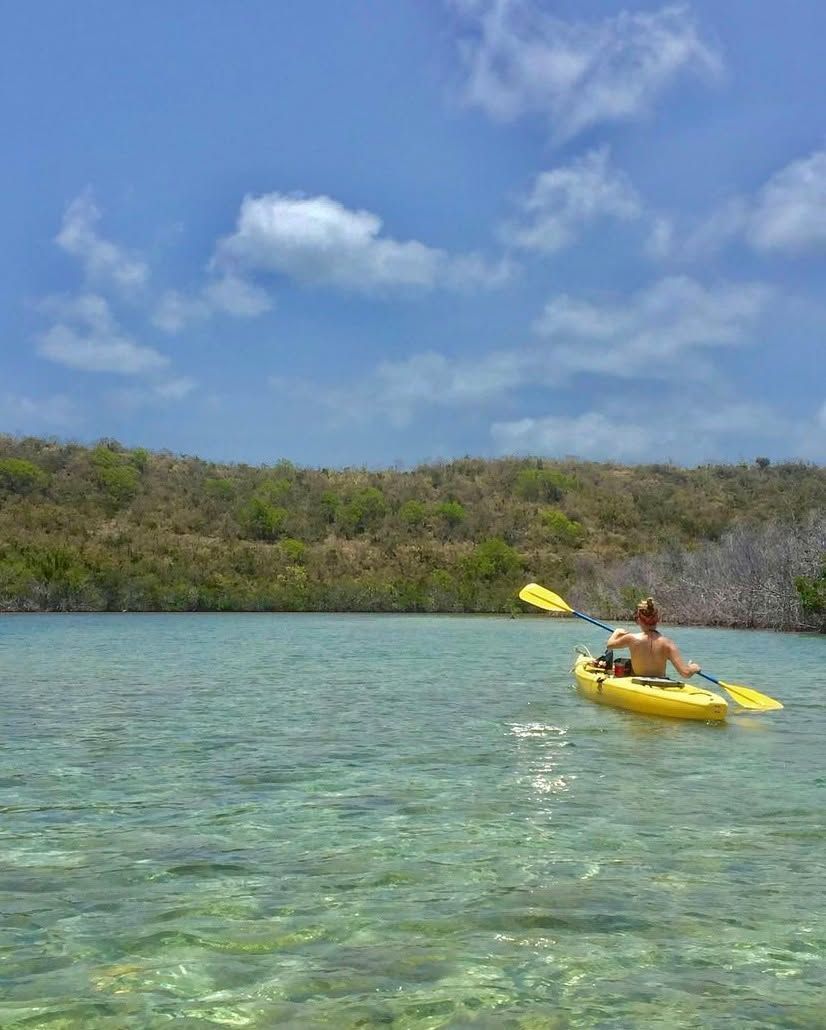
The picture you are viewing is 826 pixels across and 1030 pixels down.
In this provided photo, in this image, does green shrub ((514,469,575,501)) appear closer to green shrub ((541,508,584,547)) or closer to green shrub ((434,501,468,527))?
green shrub ((541,508,584,547))

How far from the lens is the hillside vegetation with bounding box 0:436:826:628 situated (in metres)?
46.8

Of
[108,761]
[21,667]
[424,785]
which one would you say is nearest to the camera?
[424,785]

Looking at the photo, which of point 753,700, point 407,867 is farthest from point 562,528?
point 407,867

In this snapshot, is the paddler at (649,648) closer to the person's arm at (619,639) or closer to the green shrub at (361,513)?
the person's arm at (619,639)

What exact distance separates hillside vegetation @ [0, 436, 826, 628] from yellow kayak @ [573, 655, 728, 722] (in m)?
20.1

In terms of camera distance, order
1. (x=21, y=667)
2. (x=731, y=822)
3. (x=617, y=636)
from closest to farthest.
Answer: (x=731, y=822) → (x=617, y=636) → (x=21, y=667)

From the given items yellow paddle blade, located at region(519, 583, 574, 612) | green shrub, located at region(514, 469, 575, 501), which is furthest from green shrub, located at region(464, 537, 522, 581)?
yellow paddle blade, located at region(519, 583, 574, 612)

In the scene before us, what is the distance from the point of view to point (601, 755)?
10133 millimetres

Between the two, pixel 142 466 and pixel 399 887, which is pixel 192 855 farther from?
pixel 142 466

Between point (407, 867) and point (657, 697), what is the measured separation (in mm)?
6997

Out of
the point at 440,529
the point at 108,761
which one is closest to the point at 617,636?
the point at 108,761

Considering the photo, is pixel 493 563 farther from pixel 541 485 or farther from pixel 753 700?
pixel 753 700

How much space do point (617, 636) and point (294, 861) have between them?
8.47m

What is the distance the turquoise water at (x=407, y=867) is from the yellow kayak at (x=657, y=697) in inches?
8.5
